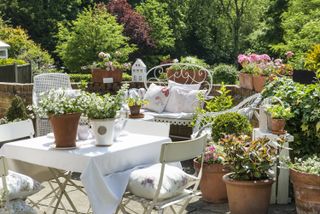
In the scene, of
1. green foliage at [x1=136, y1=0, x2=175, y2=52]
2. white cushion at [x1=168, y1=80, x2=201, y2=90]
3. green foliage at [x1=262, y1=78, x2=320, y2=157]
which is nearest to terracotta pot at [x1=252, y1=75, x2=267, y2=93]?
white cushion at [x1=168, y1=80, x2=201, y2=90]

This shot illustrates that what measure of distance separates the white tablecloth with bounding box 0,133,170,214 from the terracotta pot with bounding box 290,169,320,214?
1150 millimetres

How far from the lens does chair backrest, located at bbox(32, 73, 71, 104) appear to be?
241 inches

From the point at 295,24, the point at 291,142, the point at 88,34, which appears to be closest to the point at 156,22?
the point at 88,34

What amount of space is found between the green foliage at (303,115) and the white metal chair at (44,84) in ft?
8.74

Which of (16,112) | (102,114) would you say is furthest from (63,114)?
(16,112)

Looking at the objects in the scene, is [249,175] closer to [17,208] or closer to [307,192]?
[307,192]

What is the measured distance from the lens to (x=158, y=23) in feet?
74.3

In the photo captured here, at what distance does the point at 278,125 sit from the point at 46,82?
3.00 meters

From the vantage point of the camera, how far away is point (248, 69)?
6359 millimetres

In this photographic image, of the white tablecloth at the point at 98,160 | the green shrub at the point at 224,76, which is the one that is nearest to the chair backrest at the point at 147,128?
the white tablecloth at the point at 98,160

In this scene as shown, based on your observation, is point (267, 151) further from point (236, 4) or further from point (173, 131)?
point (236, 4)

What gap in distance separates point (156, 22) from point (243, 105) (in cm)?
1738

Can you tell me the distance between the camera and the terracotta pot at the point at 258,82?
6023 mm

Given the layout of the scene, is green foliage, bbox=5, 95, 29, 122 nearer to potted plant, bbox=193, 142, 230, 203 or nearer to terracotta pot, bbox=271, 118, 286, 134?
potted plant, bbox=193, 142, 230, 203
